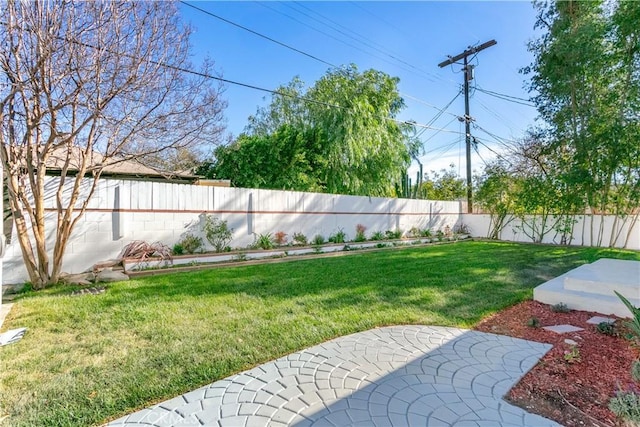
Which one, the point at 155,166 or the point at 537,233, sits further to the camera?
the point at 537,233

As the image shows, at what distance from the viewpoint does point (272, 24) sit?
7.77 meters

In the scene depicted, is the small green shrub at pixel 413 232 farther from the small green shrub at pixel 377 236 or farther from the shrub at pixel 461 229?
the shrub at pixel 461 229

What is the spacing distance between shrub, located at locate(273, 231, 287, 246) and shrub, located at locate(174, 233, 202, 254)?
216cm

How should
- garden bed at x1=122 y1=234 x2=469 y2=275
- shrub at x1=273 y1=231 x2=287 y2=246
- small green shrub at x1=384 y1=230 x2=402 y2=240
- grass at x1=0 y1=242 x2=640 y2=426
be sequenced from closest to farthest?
grass at x1=0 y1=242 x2=640 y2=426 → garden bed at x1=122 y1=234 x2=469 y2=275 → shrub at x1=273 y1=231 x2=287 y2=246 → small green shrub at x1=384 y1=230 x2=402 y2=240

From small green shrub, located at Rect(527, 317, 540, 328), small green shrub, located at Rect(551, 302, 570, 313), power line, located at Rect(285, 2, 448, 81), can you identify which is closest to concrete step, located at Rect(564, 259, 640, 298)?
small green shrub, located at Rect(551, 302, 570, 313)

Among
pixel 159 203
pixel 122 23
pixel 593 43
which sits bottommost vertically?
pixel 159 203

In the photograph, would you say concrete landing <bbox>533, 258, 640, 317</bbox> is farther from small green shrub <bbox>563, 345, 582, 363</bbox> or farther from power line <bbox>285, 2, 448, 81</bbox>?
power line <bbox>285, 2, 448, 81</bbox>

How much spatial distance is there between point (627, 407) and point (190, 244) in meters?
7.02

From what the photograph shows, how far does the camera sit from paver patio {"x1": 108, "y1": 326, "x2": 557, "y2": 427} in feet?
5.89

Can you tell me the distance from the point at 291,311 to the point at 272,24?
7256 mm

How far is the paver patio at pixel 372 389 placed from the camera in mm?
1794

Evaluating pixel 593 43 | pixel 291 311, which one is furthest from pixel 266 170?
pixel 593 43

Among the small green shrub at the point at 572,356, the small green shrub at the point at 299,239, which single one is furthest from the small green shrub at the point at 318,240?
the small green shrub at the point at 572,356

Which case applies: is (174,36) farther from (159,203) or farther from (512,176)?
(512,176)
